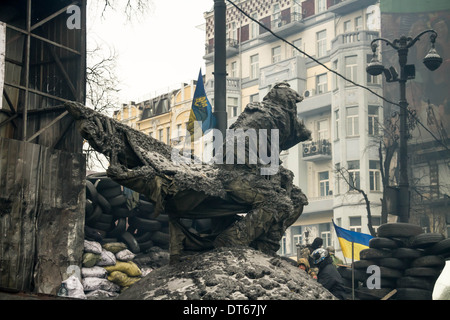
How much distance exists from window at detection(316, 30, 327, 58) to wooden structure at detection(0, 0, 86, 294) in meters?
30.6

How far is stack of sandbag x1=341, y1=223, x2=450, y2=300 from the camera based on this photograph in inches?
416

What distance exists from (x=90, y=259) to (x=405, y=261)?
5.13m

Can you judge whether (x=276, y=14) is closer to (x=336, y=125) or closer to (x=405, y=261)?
(x=336, y=125)

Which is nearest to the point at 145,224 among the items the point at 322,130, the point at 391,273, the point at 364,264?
the point at 364,264

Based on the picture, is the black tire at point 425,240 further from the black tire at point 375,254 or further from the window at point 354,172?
the window at point 354,172

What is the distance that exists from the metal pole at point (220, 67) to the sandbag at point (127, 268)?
4230 mm

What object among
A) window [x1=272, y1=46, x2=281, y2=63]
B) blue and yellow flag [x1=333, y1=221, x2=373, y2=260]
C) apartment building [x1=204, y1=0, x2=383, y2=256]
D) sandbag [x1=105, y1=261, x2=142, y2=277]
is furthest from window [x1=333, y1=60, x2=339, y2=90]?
sandbag [x1=105, y1=261, x2=142, y2=277]

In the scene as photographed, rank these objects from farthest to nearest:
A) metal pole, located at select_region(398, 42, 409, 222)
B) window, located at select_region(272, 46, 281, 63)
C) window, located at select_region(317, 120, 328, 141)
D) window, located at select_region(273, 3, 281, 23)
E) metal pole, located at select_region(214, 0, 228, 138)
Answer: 1. window, located at select_region(273, 3, 281, 23)
2. window, located at select_region(272, 46, 281, 63)
3. window, located at select_region(317, 120, 328, 141)
4. metal pole, located at select_region(398, 42, 409, 222)
5. metal pole, located at select_region(214, 0, 228, 138)

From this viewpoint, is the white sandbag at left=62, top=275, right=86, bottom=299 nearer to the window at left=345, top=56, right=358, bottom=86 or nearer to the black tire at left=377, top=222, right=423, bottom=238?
the black tire at left=377, top=222, right=423, bottom=238

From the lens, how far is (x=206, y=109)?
35.7 ft

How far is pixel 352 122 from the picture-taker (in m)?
39.2
